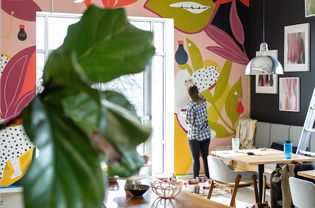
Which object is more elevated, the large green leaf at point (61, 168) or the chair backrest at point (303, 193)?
the large green leaf at point (61, 168)

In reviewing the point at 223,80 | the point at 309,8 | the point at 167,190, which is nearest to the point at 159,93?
the point at 223,80

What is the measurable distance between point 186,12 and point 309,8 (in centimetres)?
217

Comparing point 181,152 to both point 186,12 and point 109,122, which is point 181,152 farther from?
point 109,122

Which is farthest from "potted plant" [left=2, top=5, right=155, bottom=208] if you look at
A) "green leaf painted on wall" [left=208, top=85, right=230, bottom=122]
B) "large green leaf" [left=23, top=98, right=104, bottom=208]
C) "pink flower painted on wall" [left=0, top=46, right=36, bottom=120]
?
"green leaf painted on wall" [left=208, top=85, right=230, bottom=122]

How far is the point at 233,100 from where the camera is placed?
9141 mm

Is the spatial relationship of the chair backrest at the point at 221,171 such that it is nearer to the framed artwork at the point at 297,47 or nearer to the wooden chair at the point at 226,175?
the wooden chair at the point at 226,175

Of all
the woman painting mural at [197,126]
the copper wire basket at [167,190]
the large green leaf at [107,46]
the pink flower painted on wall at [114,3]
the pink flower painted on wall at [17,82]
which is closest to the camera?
the large green leaf at [107,46]

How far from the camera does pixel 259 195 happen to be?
625cm

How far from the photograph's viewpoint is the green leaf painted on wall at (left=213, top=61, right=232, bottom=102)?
29.6 ft

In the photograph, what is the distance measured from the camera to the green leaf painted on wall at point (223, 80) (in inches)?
355

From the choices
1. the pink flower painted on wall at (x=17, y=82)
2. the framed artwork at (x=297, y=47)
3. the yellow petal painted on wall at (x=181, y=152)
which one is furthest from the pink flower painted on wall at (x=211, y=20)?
the pink flower painted on wall at (x=17, y=82)

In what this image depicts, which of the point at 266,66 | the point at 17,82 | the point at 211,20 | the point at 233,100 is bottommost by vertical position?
the point at 233,100

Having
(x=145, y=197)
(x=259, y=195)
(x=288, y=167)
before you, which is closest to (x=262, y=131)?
(x=259, y=195)

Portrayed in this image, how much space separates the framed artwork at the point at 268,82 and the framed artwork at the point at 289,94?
6.6 inches
